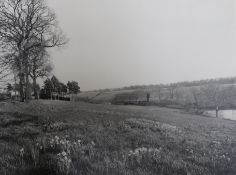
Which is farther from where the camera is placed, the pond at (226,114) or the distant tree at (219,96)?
the distant tree at (219,96)

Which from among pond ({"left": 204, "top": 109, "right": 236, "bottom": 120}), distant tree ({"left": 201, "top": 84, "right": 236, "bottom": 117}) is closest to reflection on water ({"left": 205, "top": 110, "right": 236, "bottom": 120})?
pond ({"left": 204, "top": 109, "right": 236, "bottom": 120})

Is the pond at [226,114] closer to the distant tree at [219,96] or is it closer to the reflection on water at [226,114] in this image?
the reflection on water at [226,114]

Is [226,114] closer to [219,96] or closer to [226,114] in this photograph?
[226,114]

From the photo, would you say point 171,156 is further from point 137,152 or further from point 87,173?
point 87,173

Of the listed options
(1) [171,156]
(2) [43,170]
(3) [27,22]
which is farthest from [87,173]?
(3) [27,22]

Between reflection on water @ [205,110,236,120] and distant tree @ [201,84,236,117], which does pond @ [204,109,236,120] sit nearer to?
reflection on water @ [205,110,236,120]

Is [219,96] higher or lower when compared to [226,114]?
higher

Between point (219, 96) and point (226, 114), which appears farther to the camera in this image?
point (219, 96)

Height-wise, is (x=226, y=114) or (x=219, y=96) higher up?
(x=219, y=96)

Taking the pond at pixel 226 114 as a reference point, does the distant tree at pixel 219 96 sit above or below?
above

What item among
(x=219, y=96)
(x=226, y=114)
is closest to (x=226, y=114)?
(x=226, y=114)

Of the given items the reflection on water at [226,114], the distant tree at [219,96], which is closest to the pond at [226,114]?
the reflection on water at [226,114]

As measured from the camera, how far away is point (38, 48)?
77.1 ft

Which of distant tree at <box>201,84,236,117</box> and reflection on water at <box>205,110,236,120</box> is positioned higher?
distant tree at <box>201,84,236,117</box>
